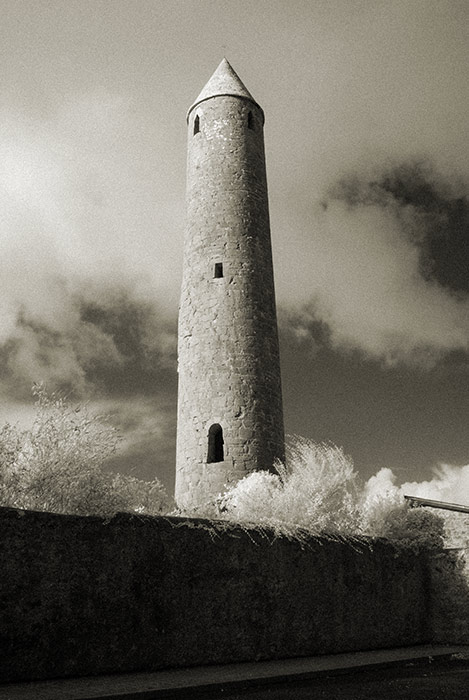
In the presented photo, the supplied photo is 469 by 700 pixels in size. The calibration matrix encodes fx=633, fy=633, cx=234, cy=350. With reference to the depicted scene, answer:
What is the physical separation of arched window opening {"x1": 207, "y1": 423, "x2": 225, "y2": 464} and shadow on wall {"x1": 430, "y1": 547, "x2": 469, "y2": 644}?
6.15 metres

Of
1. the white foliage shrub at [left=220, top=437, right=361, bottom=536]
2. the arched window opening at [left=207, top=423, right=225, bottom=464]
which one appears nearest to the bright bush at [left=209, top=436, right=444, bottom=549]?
the white foliage shrub at [left=220, top=437, right=361, bottom=536]

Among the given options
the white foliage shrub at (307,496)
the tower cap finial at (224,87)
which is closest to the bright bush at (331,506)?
the white foliage shrub at (307,496)

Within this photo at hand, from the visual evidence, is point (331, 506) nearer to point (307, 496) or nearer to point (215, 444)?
point (307, 496)

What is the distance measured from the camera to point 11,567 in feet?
25.3

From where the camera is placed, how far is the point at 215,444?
1783 cm

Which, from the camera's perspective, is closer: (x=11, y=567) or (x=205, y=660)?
(x=11, y=567)

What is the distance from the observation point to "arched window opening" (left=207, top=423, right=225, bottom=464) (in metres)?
17.3

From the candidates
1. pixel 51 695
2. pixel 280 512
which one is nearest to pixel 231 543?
pixel 280 512

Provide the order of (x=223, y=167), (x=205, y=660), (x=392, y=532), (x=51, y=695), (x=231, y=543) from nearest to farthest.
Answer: (x=51, y=695), (x=205, y=660), (x=231, y=543), (x=392, y=532), (x=223, y=167)

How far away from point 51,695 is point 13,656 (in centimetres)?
107

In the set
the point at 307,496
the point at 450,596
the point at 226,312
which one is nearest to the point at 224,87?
the point at 226,312

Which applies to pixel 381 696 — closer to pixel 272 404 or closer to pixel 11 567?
pixel 11 567

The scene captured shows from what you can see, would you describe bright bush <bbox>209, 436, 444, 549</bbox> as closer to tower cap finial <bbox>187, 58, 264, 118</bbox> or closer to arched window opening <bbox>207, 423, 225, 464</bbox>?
arched window opening <bbox>207, 423, 225, 464</bbox>

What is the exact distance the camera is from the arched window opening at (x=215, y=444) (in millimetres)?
17344
